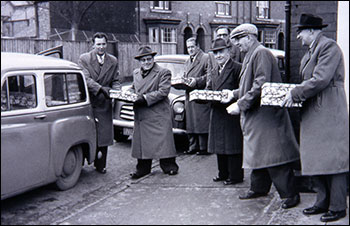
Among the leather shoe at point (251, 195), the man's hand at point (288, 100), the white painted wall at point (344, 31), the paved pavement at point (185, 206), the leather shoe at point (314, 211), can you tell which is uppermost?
the white painted wall at point (344, 31)

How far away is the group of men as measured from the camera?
182 inches

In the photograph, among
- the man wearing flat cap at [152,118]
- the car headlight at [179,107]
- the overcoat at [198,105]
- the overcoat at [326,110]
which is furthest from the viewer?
the car headlight at [179,107]

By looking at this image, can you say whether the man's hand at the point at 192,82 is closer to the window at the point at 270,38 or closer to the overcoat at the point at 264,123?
the overcoat at the point at 264,123

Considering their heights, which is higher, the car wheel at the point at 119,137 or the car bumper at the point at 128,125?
the car bumper at the point at 128,125

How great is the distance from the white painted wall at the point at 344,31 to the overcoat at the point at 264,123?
789mm

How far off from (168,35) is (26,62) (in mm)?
24700

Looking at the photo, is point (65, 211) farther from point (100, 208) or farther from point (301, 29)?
point (301, 29)

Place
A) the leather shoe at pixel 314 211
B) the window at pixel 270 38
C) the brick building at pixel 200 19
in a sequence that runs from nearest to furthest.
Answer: the leather shoe at pixel 314 211
the brick building at pixel 200 19
the window at pixel 270 38

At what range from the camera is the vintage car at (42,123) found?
5.06 metres

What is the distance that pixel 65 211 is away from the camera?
5426 mm

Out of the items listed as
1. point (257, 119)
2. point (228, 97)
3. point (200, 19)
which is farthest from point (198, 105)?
point (200, 19)

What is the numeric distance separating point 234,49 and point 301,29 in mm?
3034

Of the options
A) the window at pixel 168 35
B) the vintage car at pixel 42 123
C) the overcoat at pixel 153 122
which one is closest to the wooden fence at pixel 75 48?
the window at pixel 168 35

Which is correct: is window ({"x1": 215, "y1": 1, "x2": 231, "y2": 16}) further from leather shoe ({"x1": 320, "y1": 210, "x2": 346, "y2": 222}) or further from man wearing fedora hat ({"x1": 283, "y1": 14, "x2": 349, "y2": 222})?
leather shoe ({"x1": 320, "y1": 210, "x2": 346, "y2": 222})
